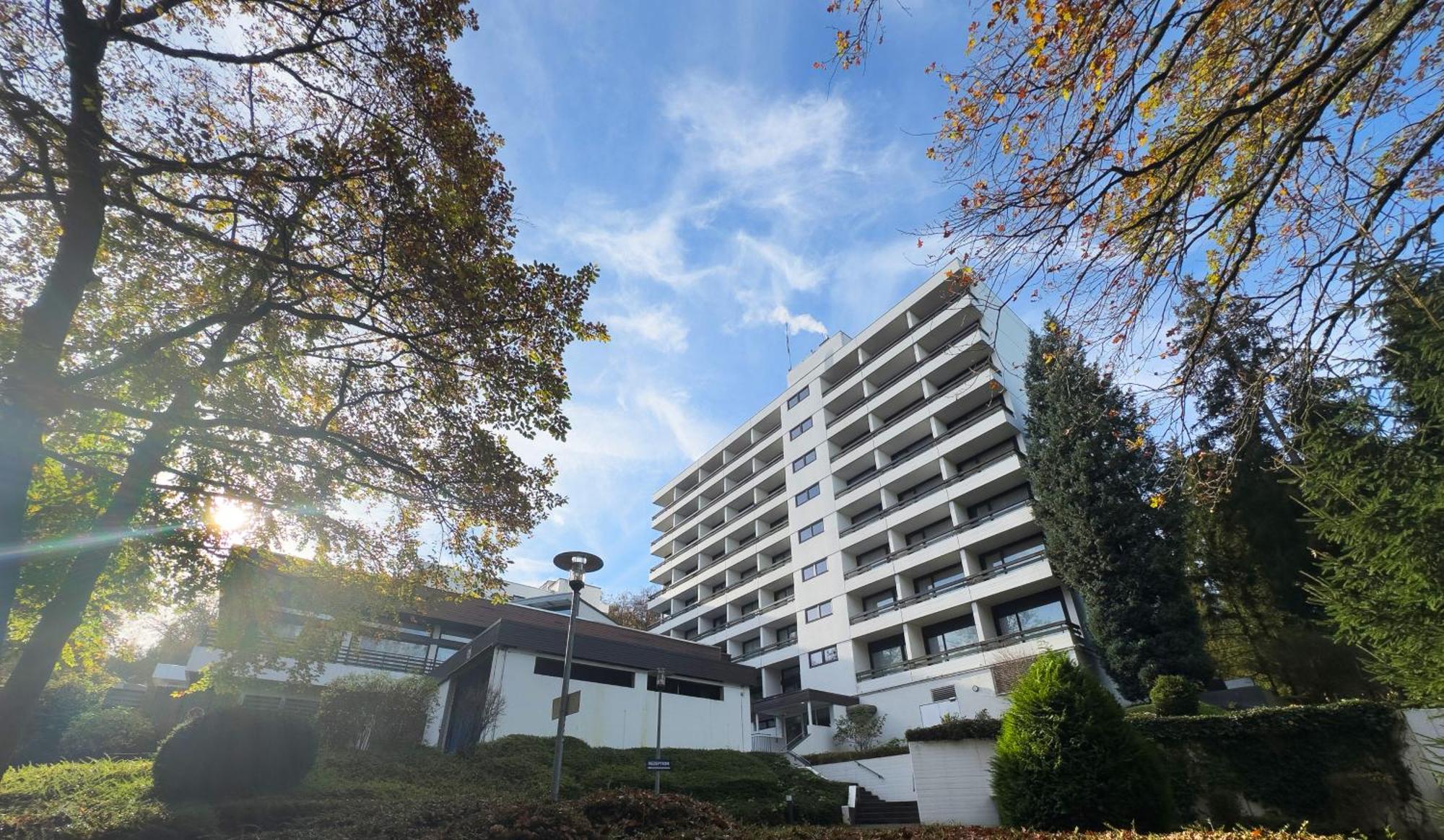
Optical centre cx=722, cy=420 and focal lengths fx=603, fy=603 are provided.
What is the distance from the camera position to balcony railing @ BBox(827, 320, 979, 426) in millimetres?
32031

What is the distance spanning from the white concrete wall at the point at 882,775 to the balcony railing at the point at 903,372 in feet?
60.6

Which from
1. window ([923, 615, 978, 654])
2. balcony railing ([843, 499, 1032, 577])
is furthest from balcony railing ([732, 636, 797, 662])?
window ([923, 615, 978, 654])

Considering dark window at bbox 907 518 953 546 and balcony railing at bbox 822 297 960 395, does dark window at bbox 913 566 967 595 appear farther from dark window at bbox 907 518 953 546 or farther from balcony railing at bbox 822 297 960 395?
balcony railing at bbox 822 297 960 395

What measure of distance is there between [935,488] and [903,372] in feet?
27.9

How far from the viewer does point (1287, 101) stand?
17.9ft

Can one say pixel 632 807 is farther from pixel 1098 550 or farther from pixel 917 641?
pixel 917 641

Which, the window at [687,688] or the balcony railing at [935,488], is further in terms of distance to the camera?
the balcony railing at [935,488]

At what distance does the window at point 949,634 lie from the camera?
28266 mm

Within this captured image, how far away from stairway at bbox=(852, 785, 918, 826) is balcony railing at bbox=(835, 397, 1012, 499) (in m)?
16.5

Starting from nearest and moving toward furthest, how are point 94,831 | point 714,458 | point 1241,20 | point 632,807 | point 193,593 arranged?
point 1241,20 < point 94,831 < point 632,807 < point 193,593 < point 714,458

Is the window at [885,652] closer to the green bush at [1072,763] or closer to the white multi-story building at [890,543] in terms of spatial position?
the white multi-story building at [890,543]

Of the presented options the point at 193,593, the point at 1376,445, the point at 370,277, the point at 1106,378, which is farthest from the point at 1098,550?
the point at 193,593

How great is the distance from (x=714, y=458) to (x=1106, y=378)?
47.1 metres

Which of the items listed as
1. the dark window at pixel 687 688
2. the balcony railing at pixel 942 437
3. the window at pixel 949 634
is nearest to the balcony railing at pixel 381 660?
the dark window at pixel 687 688
